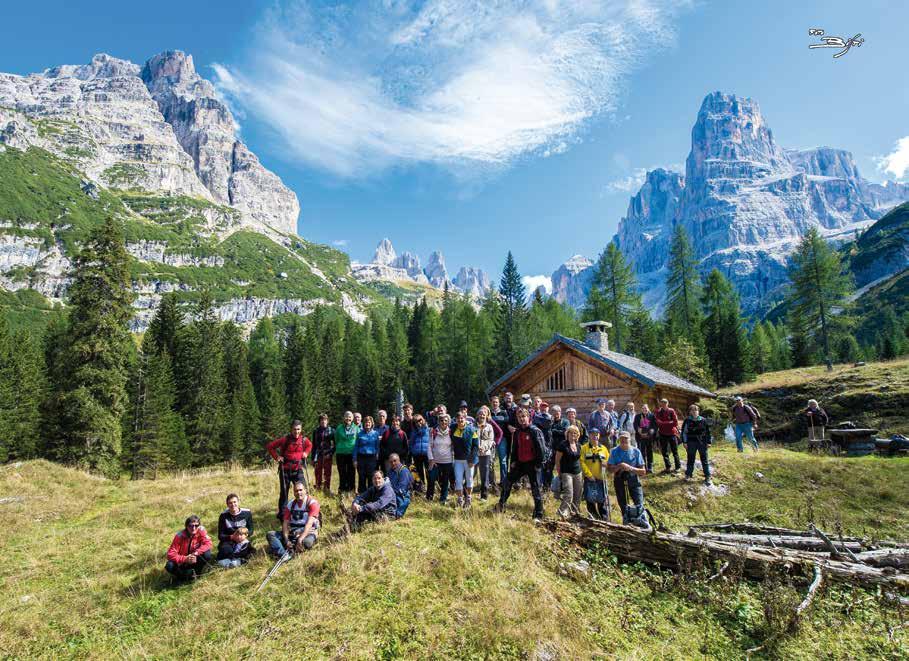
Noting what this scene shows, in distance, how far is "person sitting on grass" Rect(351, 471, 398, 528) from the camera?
846 centimetres

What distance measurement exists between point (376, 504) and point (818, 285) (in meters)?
44.9

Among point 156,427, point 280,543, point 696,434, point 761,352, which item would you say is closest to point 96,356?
point 156,427

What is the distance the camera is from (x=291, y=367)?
58.4 meters

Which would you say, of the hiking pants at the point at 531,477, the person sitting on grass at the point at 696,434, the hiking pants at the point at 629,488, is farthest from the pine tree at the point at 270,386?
the hiking pants at the point at 629,488

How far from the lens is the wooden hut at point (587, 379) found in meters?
18.3

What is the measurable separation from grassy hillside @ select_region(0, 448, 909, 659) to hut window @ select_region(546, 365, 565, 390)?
37.0 feet

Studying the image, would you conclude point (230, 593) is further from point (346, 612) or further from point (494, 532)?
point (494, 532)

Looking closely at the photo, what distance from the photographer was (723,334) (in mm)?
43438

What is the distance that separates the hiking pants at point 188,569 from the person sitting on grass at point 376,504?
2594mm

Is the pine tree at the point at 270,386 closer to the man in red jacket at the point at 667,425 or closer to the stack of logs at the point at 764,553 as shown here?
the man in red jacket at the point at 667,425

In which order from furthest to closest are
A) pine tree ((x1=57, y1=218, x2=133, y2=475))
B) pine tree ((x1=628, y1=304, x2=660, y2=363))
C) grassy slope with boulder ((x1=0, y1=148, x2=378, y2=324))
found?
grassy slope with boulder ((x1=0, y1=148, x2=378, y2=324)), pine tree ((x1=628, y1=304, x2=660, y2=363)), pine tree ((x1=57, y1=218, x2=133, y2=475))

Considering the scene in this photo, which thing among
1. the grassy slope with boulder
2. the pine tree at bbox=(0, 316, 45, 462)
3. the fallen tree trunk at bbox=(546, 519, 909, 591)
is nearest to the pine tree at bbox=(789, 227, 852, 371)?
the fallen tree trunk at bbox=(546, 519, 909, 591)

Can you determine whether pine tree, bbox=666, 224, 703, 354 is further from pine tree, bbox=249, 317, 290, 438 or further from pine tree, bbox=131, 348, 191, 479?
pine tree, bbox=131, 348, 191, 479

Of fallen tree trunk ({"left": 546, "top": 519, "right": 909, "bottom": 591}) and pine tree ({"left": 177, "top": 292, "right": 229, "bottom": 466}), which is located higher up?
pine tree ({"left": 177, "top": 292, "right": 229, "bottom": 466})
